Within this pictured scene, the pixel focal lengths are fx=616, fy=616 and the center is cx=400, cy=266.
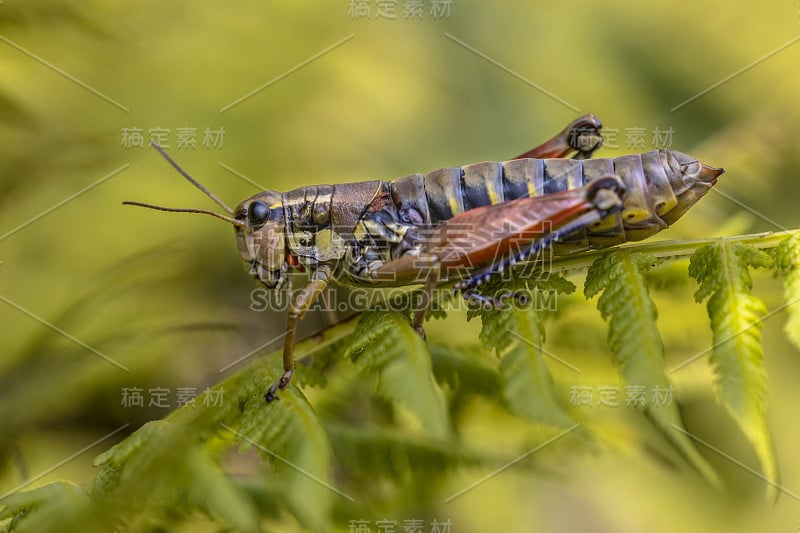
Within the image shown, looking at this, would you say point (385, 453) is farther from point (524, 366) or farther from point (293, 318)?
point (524, 366)

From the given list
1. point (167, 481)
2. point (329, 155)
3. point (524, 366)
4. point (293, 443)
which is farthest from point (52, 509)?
point (329, 155)

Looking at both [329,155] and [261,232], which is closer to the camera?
[261,232]

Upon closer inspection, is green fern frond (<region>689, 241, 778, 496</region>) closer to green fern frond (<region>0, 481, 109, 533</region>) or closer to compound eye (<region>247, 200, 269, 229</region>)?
green fern frond (<region>0, 481, 109, 533</region>)

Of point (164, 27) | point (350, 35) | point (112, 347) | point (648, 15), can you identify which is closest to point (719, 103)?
point (648, 15)

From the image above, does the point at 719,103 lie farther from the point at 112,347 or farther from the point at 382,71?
the point at 112,347

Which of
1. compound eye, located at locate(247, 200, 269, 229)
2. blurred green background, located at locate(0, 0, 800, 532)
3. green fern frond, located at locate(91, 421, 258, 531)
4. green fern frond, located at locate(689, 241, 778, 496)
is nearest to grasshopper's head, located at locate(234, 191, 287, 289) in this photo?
compound eye, located at locate(247, 200, 269, 229)

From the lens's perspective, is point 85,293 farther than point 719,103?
No
